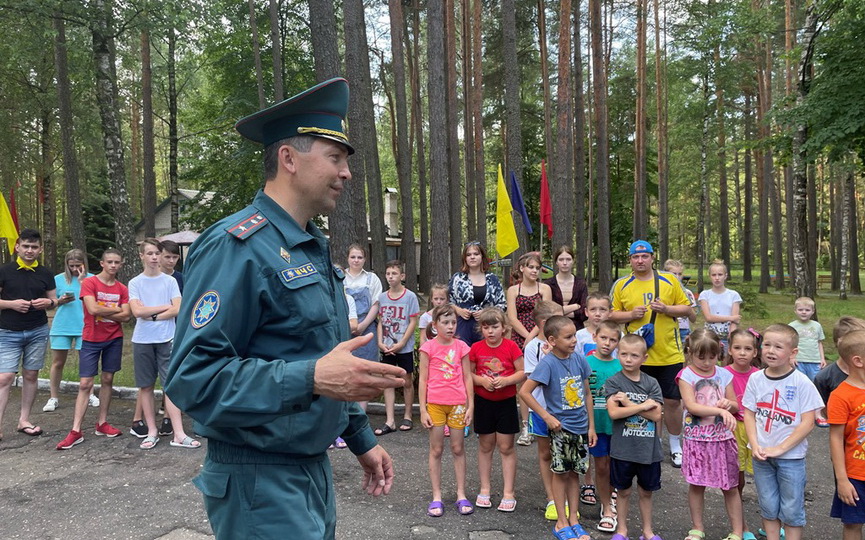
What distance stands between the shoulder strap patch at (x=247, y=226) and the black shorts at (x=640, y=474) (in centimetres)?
347

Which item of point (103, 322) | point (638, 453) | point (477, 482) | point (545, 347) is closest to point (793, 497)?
point (638, 453)

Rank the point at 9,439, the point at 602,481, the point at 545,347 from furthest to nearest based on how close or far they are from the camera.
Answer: the point at 9,439 → the point at 545,347 → the point at 602,481

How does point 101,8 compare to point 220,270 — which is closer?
point 220,270

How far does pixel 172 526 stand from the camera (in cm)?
437

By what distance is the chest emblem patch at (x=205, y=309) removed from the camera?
160 cm

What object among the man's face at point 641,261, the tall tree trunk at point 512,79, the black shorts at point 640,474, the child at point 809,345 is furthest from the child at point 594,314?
the tall tree trunk at point 512,79

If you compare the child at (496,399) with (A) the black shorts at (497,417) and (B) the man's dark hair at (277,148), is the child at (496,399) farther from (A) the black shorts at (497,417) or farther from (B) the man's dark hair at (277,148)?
(B) the man's dark hair at (277,148)

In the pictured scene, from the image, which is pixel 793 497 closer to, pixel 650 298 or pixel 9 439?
pixel 650 298

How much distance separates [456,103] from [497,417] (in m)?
16.2

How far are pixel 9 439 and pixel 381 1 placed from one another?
68.9 feet

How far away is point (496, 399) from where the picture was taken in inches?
198

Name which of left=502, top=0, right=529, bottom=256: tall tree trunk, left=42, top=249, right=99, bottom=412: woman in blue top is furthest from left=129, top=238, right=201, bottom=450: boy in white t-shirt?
left=502, top=0, right=529, bottom=256: tall tree trunk

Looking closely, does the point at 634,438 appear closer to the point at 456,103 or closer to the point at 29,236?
the point at 29,236

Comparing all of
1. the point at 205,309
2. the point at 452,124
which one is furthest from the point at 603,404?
the point at 452,124
